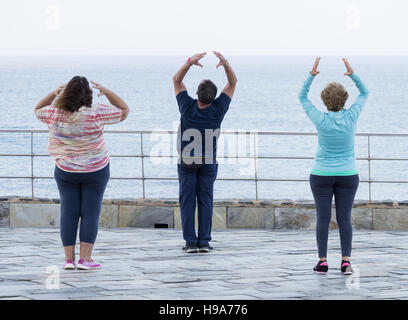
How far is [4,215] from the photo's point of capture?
32.5 feet

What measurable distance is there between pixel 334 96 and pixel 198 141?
4.68 feet

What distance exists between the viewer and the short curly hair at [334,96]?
22.5 feet

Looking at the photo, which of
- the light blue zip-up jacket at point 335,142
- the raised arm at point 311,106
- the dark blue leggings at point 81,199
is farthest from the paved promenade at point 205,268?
the raised arm at point 311,106

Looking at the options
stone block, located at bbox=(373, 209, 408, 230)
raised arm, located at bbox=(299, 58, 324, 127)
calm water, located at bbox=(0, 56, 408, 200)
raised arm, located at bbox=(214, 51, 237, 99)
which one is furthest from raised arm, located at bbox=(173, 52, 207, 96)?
calm water, located at bbox=(0, 56, 408, 200)

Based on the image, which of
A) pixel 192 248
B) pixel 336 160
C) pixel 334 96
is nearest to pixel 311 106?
pixel 334 96

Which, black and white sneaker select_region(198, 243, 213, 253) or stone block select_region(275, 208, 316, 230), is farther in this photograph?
stone block select_region(275, 208, 316, 230)

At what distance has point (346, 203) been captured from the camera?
6.96 metres

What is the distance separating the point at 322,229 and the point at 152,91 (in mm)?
77644

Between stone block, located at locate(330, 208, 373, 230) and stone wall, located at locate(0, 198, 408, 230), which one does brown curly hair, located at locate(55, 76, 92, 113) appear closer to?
stone wall, located at locate(0, 198, 408, 230)

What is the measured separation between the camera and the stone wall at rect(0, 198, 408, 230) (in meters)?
9.51
